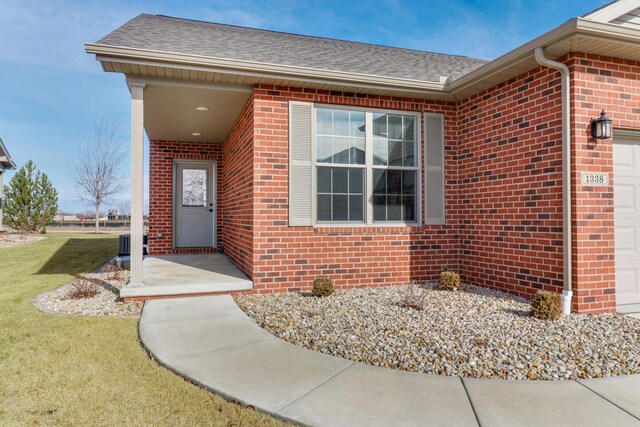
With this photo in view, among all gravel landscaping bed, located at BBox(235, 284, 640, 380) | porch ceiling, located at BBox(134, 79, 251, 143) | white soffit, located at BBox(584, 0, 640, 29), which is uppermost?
white soffit, located at BBox(584, 0, 640, 29)

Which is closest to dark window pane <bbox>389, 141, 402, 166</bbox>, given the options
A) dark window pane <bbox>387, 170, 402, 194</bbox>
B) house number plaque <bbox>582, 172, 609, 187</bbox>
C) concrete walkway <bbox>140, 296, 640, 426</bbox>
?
dark window pane <bbox>387, 170, 402, 194</bbox>

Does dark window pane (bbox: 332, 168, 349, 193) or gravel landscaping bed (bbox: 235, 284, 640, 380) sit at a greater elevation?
dark window pane (bbox: 332, 168, 349, 193)

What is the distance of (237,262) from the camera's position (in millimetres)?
6699

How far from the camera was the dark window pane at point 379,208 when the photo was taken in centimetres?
563

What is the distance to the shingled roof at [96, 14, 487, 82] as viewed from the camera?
4895mm

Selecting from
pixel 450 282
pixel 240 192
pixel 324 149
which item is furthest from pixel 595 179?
pixel 240 192

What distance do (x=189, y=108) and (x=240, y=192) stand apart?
5.52ft

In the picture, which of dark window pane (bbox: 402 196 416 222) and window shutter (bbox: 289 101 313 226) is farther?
dark window pane (bbox: 402 196 416 222)

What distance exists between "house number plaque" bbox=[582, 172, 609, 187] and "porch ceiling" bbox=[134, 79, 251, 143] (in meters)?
4.45

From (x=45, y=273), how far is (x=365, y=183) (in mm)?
6538

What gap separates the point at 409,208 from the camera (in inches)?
229

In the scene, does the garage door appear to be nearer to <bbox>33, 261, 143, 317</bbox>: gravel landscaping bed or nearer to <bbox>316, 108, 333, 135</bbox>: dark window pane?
<bbox>316, 108, 333, 135</bbox>: dark window pane

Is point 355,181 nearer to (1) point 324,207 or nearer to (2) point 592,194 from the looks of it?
(1) point 324,207

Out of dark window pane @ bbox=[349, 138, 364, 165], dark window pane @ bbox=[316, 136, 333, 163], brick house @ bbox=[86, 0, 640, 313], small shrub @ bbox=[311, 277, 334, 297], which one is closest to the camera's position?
brick house @ bbox=[86, 0, 640, 313]
